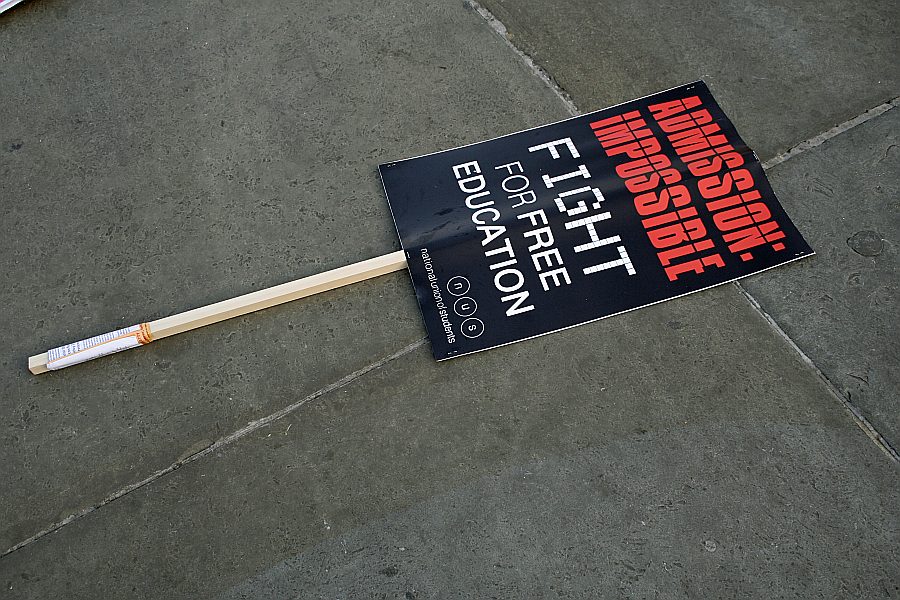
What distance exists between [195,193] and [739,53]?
2638 millimetres

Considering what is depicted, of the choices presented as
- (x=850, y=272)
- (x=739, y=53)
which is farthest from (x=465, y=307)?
(x=739, y=53)

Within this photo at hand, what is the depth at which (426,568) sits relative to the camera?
2.73 m

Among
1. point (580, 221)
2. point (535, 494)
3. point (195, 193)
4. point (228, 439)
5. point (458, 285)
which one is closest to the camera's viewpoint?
point (535, 494)

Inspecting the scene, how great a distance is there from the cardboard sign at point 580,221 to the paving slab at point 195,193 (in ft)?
0.49

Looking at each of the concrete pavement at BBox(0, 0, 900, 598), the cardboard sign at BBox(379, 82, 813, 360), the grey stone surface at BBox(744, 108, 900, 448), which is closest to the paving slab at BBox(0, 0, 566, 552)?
the concrete pavement at BBox(0, 0, 900, 598)

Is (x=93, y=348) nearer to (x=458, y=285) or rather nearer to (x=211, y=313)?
(x=211, y=313)

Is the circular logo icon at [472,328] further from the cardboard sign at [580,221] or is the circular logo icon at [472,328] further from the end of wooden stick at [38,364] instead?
the end of wooden stick at [38,364]

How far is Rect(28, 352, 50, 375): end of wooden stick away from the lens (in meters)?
3.11

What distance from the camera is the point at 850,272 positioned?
3.23 m

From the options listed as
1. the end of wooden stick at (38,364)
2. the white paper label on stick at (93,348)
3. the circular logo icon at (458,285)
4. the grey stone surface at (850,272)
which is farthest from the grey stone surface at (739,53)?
the end of wooden stick at (38,364)

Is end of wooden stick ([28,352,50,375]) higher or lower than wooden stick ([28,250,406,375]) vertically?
lower

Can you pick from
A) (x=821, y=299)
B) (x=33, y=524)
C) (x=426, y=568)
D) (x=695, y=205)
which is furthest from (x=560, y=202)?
(x=33, y=524)

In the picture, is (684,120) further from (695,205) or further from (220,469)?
(220,469)

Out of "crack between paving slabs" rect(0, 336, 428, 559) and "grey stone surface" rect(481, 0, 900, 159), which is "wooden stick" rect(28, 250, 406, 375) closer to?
"crack between paving slabs" rect(0, 336, 428, 559)
